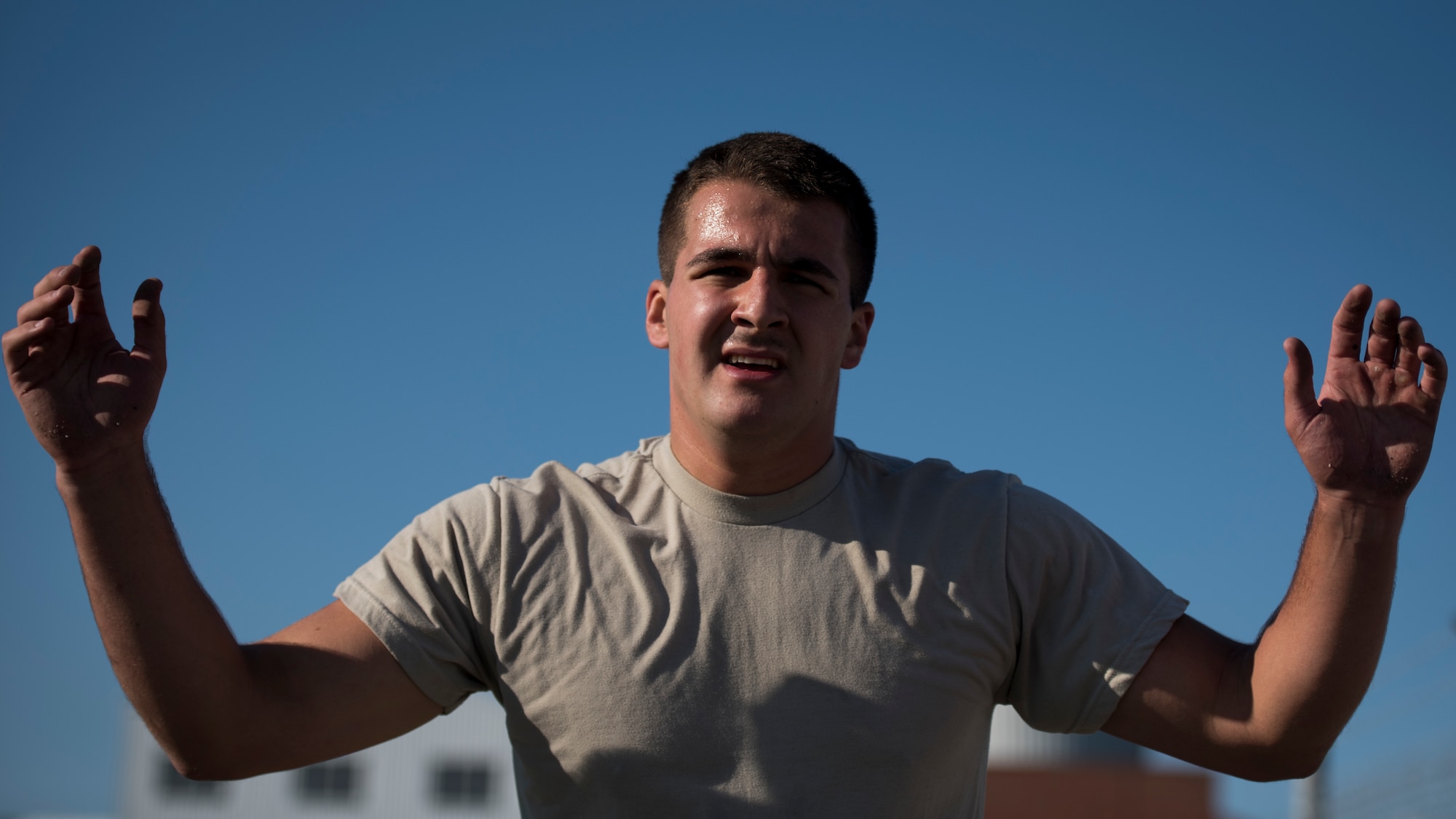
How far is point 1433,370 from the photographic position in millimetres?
2311

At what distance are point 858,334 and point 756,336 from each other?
0.51m

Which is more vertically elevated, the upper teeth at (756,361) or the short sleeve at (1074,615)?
the upper teeth at (756,361)

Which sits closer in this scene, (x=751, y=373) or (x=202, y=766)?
(x=202, y=766)

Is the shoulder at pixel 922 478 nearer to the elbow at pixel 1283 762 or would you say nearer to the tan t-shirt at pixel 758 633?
the tan t-shirt at pixel 758 633

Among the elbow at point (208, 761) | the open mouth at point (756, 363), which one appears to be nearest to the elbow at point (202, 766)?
the elbow at point (208, 761)

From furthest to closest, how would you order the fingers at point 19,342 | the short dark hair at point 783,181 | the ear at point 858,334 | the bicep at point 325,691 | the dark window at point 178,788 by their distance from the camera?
1. the dark window at point 178,788
2. the ear at point 858,334
3. the short dark hair at point 783,181
4. the bicep at point 325,691
5. the fingers at point 19,342

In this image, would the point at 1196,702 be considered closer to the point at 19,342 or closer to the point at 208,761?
the point at 208,761

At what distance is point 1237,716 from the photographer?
247 cm

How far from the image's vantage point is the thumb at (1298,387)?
93.0 inches

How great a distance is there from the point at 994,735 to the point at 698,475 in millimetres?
22928

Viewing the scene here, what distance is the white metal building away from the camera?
81.2ft

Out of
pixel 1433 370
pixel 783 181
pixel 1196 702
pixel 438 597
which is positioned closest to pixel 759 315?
pixel 783 181

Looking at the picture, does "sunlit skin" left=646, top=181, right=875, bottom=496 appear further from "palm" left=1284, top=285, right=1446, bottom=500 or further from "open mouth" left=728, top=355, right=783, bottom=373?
"palm" left=1284, top=285, right=1446, bottom=500

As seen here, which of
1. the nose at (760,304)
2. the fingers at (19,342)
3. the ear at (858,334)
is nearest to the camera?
the fingers at (19,342)
